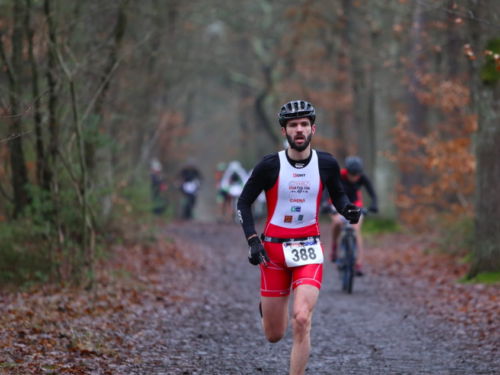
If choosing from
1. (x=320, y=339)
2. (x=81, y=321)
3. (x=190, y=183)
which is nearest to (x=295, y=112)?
(x=320, y=339)

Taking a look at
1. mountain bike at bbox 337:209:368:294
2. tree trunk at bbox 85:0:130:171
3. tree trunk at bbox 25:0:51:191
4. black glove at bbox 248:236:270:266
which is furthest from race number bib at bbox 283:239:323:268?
tree trunk at bbox 85:0:130:171

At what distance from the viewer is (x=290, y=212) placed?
6012 mm

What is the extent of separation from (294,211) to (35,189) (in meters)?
6.02

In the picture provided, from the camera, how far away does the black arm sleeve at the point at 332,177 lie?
6086 millimetres

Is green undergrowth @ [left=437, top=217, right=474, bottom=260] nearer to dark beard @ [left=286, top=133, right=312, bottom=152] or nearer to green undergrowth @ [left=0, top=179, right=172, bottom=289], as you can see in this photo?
green undergrowth @ [left=0, top=179, right=172, bottom=289]

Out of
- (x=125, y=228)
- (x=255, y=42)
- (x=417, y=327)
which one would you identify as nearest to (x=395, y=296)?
(x=417, y=327)

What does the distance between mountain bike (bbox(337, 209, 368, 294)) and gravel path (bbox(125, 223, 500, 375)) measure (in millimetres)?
257

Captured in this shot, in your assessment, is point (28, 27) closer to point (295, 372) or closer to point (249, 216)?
point (249, 216)

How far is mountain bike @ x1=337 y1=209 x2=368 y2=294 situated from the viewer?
11617 mm

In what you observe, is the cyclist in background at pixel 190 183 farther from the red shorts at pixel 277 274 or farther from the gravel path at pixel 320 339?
the red shorts at pixel 277 274

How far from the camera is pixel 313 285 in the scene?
581 centimetres

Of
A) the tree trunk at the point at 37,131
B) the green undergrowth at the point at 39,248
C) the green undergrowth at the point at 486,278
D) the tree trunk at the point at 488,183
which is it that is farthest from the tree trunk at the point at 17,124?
the green undergrowth at the point at 486,278

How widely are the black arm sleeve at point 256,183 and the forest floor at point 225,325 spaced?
62.7 inches

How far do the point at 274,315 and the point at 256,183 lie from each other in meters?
1.14
